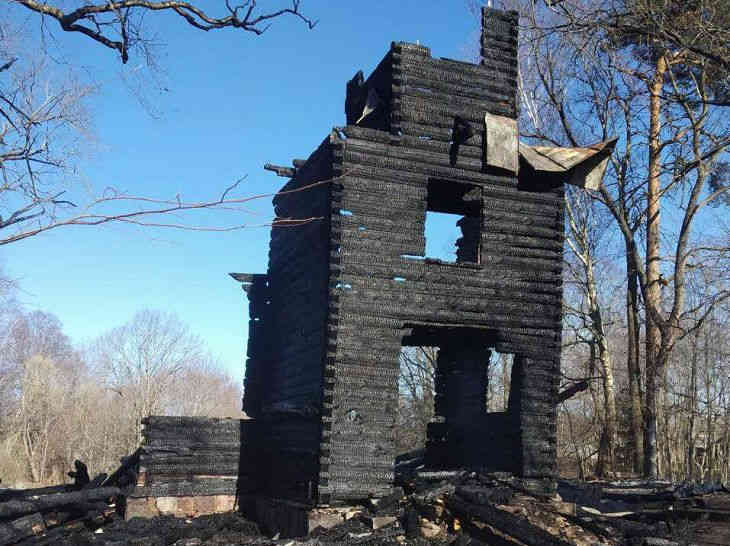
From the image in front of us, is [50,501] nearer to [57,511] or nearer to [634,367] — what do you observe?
[57,511]

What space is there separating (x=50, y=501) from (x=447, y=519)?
7.57 m

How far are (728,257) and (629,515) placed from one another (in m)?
11.1

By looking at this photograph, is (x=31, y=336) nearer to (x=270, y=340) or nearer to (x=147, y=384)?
(x=147, y=384)

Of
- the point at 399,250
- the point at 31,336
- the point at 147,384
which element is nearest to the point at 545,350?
the point at 399,250

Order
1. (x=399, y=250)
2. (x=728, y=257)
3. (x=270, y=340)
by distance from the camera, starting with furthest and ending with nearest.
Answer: (x=728, y=257) → (x=270, y=340) → (x=399, y=250)

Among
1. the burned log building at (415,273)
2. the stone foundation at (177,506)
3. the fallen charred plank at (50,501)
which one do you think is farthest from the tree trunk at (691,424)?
the fallen charred plank at (50,501)

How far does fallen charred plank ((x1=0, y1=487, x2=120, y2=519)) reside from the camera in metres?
13.1

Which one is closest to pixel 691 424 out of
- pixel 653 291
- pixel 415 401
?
pixel 653 291

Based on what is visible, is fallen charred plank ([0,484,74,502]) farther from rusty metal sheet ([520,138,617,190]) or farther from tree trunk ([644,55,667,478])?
tree trunk ([644,55,667,478])

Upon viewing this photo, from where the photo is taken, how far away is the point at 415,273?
13.3m

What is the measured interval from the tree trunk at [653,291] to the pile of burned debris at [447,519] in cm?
654

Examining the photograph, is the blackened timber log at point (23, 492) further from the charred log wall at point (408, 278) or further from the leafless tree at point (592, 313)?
the leafless tree at point (592, 313)

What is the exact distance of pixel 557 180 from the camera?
14.5 m

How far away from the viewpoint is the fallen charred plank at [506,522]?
10055mm
